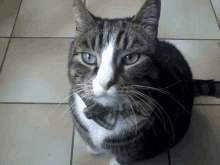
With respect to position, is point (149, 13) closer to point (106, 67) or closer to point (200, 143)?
point (106, 67)

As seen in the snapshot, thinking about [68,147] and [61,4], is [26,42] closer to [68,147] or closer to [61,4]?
[61,4]

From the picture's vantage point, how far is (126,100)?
645 millimetres

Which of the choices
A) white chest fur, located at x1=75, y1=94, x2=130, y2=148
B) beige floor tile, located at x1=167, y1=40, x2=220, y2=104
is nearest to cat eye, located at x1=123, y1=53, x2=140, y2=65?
white chest fur, located at x1=75, y1=94, x2=130, y2=148

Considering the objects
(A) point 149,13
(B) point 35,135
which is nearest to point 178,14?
(A) point 149,13

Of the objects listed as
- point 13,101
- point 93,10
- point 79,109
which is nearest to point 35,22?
point 93,10

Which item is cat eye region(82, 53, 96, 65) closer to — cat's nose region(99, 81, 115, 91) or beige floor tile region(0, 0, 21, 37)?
cat's nose region(99, 81, 115, 91)

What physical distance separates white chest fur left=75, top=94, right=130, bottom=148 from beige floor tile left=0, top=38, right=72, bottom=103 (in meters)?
0.30

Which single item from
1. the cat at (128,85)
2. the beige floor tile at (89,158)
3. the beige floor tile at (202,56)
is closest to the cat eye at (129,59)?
the cat at (128,85)

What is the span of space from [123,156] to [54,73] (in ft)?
2.12

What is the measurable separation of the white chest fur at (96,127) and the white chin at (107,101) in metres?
0.10

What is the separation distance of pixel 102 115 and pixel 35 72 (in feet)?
2.14

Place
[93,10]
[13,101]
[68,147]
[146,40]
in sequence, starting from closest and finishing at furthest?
[146,40] < [68,147] < [13,101] < [93,10]

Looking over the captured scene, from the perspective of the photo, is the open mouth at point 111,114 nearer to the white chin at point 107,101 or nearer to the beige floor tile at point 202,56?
the white chin at point 107,101

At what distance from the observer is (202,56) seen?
118 cm
